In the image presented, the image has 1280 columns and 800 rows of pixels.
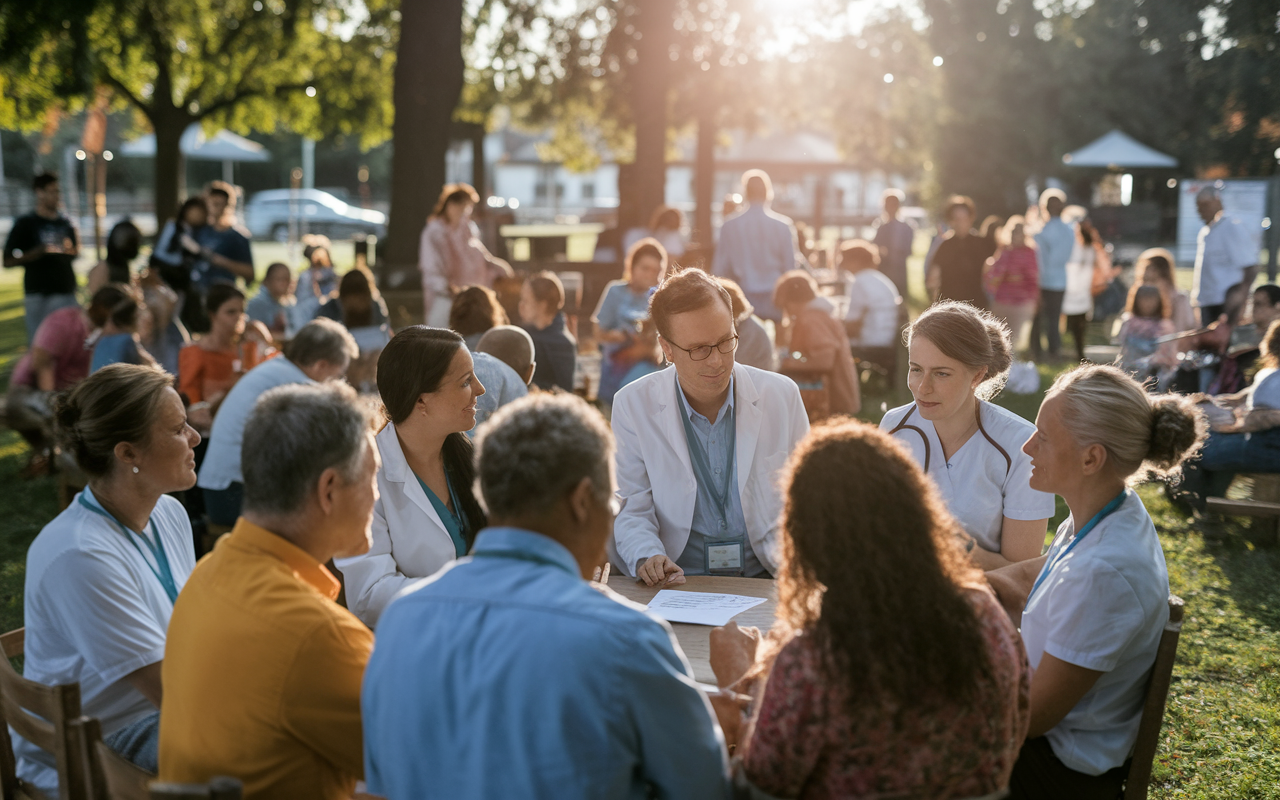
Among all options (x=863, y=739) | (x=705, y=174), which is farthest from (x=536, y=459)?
(x=705, y=174)

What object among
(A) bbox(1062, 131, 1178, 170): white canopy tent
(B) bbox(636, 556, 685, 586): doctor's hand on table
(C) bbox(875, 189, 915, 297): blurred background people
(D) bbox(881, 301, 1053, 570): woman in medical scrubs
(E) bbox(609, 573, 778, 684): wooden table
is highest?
(A) bbox(1062, 131, 1178, 170): white canopy tent

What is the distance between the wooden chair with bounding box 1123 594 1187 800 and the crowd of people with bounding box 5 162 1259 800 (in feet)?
0.17

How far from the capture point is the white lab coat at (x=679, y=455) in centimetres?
360

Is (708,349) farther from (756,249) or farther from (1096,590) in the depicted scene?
(756,249)

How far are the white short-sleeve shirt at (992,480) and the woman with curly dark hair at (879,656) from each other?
59.7 inches

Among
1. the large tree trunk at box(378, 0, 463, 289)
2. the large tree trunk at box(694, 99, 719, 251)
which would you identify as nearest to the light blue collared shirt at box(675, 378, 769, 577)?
the large tree trunk at box(378, 0, 463, 289)

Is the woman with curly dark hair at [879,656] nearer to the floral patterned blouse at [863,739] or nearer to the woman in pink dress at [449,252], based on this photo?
the floral patterned blouse at [863,739]

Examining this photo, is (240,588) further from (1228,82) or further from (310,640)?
(1228,82)

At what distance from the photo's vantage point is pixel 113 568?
8.36ft

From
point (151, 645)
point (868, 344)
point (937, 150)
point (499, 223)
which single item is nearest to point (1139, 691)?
point (151, 645)

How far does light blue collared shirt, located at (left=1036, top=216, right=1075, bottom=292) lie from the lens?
12.7 m

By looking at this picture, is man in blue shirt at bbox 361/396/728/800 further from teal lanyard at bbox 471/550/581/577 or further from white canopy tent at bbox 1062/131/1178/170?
white canopy tent at bbox 1062/131/1178/170

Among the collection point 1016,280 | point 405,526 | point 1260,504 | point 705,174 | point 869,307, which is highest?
point 705,174

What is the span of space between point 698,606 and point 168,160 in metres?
21.7
